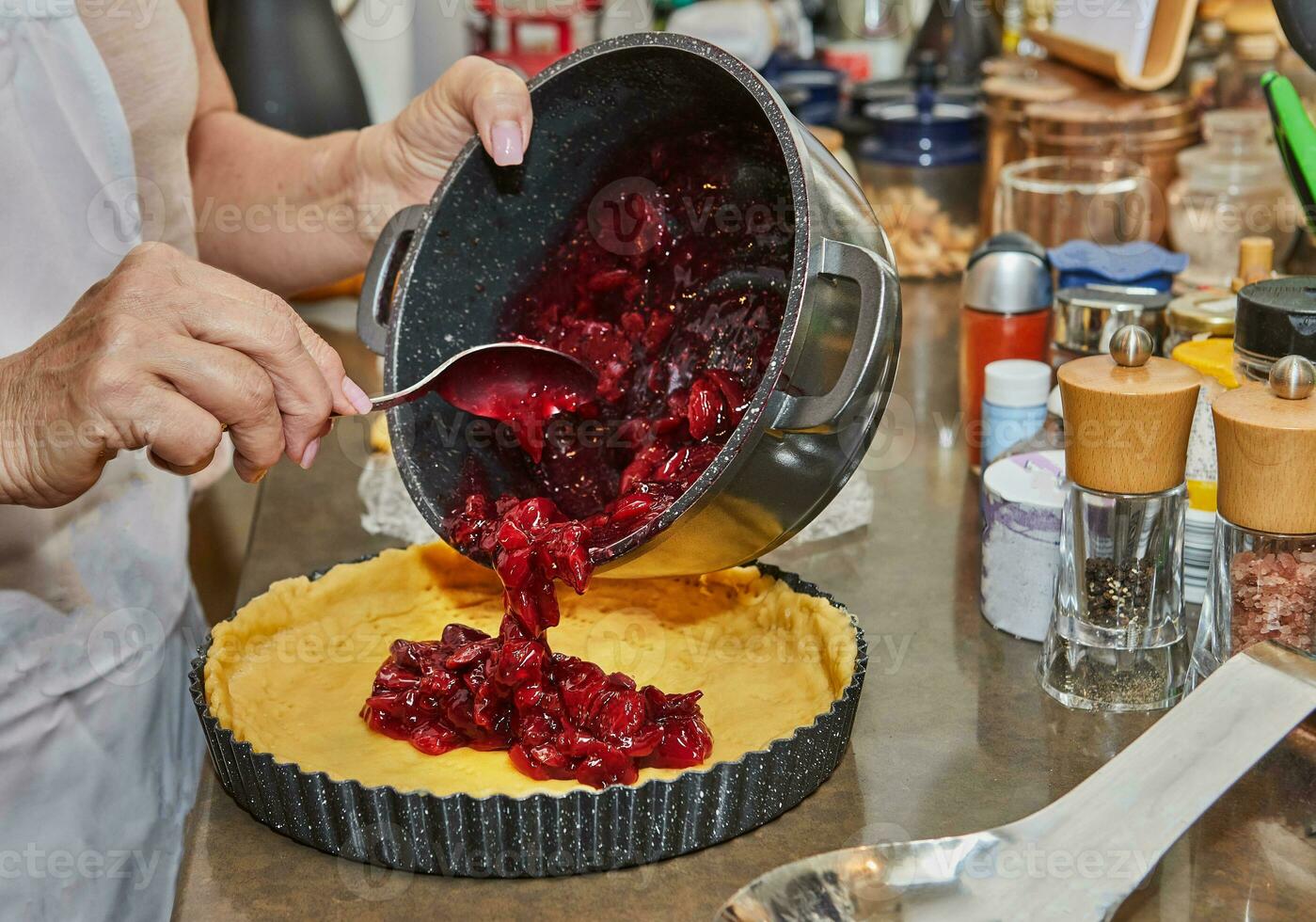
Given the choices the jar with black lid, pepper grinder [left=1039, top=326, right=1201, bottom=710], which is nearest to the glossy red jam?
pepper grinder [left=1039, top=326, right=1201, bottom=710]

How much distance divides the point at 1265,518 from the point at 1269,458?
0.05 metres

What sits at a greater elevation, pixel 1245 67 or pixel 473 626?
pixel 1245 67

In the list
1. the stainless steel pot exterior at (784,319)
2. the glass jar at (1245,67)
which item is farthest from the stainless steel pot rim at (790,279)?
the glass jar at (1245,67)

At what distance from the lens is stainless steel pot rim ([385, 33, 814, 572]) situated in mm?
795

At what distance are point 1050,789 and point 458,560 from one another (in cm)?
55

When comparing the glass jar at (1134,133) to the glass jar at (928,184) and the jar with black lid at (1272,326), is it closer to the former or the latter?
the glass jar at (928,184)

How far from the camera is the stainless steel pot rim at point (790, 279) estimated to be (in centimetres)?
80

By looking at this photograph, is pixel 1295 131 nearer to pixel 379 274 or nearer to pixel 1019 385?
pixel 1019 385

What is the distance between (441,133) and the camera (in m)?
1.29

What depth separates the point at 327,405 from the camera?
88cm

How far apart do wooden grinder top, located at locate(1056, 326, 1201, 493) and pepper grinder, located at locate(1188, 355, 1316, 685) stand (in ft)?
0.10

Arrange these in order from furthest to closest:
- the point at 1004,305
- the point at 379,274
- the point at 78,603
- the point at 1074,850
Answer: the point at 1004,305 < the point at 78,603 < the point at 379,274 < the point at 1074,850

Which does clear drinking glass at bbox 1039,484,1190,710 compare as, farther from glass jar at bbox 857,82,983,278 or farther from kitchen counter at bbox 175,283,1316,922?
glass jar at bbox 857,82,983,278

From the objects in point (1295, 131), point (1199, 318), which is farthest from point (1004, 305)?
point (1295, 131)
